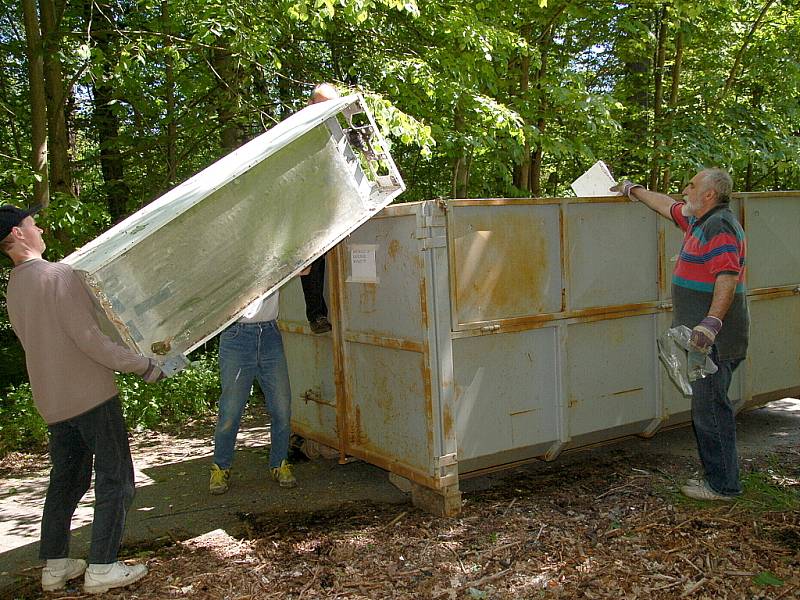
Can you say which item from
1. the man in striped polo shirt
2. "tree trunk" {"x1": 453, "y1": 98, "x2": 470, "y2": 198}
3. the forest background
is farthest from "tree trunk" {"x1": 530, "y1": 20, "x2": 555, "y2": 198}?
the man in striped polo shirt

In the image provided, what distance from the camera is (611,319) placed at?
505 cm

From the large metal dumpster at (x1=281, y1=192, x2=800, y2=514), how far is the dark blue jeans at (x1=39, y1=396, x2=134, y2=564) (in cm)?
174

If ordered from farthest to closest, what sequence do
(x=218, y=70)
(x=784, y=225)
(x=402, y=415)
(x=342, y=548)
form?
(x=218, y=70), (x=784, y=225), (x=402, y=415), (x=342, y=548)

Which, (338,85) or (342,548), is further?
(338,85)

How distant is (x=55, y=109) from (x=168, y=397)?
3.35m

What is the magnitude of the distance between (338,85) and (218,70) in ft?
7.84

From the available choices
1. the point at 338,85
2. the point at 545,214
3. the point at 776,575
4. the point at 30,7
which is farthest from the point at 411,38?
the point at 776,575

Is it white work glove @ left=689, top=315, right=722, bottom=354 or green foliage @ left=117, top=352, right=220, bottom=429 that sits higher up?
white work glove @ left=689, top=315, right=722, bottom=354

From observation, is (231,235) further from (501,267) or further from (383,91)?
(383,91)

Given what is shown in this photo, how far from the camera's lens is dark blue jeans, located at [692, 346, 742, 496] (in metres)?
4.36

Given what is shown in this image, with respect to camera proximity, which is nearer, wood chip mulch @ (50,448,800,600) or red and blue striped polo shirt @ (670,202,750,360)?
wood chip mulch @ (50,448,800,600)

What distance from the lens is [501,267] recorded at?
4.53 meters

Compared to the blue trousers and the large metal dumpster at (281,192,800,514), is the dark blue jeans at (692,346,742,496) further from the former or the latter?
the blue trousers

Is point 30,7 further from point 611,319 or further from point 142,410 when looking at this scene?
point 611,319
